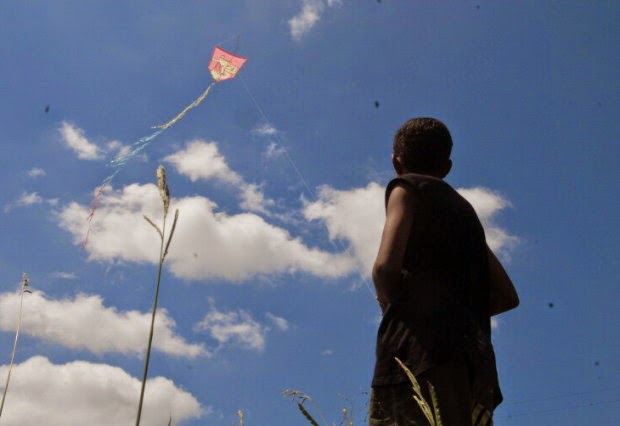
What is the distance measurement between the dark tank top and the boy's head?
91mm

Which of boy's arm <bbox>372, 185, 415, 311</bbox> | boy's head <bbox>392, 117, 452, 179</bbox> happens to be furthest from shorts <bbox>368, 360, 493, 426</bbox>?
boy's head <bbox>392, 117, 452, 179</bbox>

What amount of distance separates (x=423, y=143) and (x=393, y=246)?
0.52 metres

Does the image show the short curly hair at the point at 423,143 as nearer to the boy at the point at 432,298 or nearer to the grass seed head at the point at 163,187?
the boy at the point at 432,298

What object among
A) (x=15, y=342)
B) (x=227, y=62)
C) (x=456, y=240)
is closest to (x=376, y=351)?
(x=456, y=240)

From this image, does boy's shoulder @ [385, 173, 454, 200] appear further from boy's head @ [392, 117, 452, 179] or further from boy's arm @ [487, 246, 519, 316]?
boy's arm @ [487, 246, 519, 316]

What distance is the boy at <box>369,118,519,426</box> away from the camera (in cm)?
206

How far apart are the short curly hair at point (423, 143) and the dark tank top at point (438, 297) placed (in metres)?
0.10

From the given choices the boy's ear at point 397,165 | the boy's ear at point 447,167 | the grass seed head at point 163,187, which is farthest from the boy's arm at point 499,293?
the grass seed head at point 163,187

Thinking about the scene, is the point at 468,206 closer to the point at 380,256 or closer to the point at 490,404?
the point at 380,256

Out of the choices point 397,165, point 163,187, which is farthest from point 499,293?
point 163,187

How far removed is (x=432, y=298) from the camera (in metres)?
2.17

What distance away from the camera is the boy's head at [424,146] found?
2434 millimetres

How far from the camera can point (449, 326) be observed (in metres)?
2.10

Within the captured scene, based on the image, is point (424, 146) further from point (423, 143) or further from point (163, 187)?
point (163, 187)
